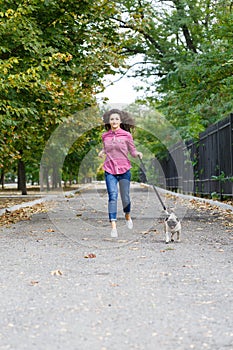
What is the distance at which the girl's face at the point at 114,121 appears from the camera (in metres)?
8.55

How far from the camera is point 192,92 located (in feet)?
50.6

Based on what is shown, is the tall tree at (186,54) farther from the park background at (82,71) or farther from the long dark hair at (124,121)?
the long dark hair at (124,121)

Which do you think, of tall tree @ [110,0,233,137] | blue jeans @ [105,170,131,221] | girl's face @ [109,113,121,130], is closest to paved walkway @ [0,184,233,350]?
blue jeans @ [105,170,131,221]

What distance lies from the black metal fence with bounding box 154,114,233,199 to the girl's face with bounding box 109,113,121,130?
277 inches

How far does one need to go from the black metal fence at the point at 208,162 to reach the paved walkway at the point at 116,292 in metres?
7.05

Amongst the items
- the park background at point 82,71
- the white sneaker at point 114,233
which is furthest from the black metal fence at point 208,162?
the white sneaker at point 114,233

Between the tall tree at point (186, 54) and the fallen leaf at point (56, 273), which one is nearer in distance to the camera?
the fallen leaf at point (56, 273)

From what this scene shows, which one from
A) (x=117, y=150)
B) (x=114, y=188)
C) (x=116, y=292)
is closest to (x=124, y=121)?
(x=117, y=150)

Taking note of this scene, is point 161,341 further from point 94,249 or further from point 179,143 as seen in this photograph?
point 179,143

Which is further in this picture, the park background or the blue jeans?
the park background

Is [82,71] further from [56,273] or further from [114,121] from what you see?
[56,273]

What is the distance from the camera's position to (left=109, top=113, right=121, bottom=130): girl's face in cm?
855

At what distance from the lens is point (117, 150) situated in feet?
28.1

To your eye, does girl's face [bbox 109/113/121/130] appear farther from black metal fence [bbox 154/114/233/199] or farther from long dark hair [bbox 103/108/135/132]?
black metal fence [bbox 154/114/233/199]
